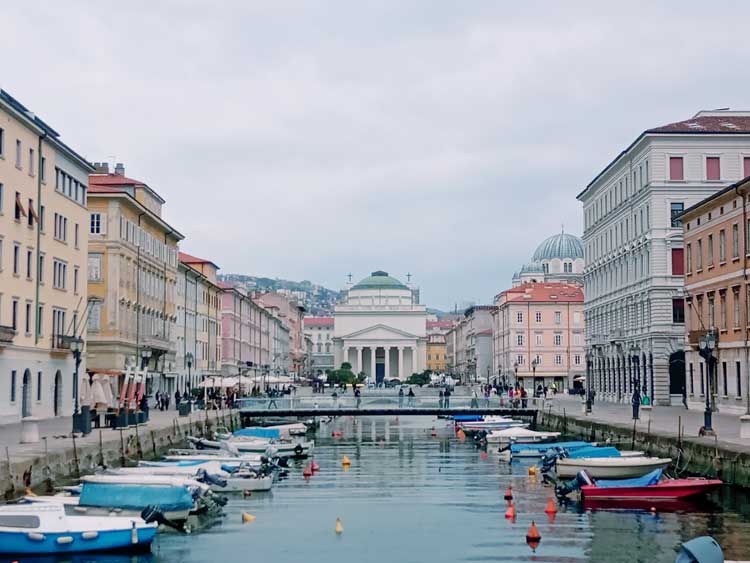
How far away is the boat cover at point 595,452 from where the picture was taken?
42.4 metres

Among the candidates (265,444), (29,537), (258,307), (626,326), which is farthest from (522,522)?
(258,307)

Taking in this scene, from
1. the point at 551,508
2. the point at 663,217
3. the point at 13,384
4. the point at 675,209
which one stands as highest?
the point at 675,209

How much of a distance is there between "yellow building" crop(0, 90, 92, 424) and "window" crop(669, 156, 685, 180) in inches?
1495

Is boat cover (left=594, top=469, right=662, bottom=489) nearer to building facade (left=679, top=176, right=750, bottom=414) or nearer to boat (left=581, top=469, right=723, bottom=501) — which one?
boat (left=581, top=469, right=723, bottom=501)

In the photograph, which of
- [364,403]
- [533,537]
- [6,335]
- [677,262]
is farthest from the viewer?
[677,262]

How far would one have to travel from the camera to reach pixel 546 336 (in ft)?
491

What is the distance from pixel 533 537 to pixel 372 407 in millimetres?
45759

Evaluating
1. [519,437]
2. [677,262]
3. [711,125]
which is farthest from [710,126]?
[519,437]

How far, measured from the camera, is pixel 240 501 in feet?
118

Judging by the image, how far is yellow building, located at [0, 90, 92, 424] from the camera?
50.3 m

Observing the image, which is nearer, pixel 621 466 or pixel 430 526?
pixel 430 526

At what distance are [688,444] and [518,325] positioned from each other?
366 feet

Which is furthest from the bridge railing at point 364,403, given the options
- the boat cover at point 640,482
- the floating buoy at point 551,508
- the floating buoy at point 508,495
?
the floating buoy at point 551,508

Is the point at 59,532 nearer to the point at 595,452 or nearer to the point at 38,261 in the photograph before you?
the point at 595,452
